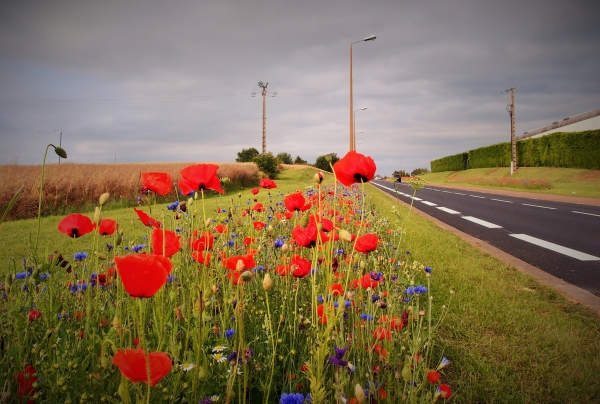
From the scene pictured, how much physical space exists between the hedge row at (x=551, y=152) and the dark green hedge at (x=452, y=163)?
2.55 metres

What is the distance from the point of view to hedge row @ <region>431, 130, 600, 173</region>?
22547mm

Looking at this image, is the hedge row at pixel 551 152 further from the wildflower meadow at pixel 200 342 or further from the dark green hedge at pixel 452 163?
the wildflower meadow at pixel 200 342

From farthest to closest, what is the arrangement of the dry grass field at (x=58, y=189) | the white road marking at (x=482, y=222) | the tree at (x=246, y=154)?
1. the tree at (x=246, y=154)
2. the dry grass field at (x=58, y=189)
3. the white road marking at (x=482, y=222)

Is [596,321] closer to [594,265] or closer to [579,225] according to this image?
[594,265]

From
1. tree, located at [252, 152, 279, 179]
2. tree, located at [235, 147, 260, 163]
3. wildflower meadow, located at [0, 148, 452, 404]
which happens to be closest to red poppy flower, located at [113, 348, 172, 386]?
wildflower meadow, located at [0, 148, 452, 404]

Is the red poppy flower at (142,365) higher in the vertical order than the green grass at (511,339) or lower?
higher

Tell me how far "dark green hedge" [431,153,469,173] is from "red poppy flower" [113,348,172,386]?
44.1 m

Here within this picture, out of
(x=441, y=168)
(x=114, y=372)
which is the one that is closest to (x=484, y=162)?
(x=441, y=168)

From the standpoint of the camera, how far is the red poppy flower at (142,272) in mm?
788

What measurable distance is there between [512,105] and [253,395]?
34142mm

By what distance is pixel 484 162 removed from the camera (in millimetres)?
35719

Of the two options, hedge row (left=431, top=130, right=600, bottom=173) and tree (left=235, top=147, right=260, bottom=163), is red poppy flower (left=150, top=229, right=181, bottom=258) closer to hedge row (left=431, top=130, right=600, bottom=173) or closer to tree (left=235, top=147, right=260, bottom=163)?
hedge row (left=431, top=130, right=600, bottom=173)

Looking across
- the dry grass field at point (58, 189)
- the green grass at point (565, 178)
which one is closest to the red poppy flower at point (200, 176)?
the dry grass field at point (58, 189)

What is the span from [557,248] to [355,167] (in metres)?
5.07
